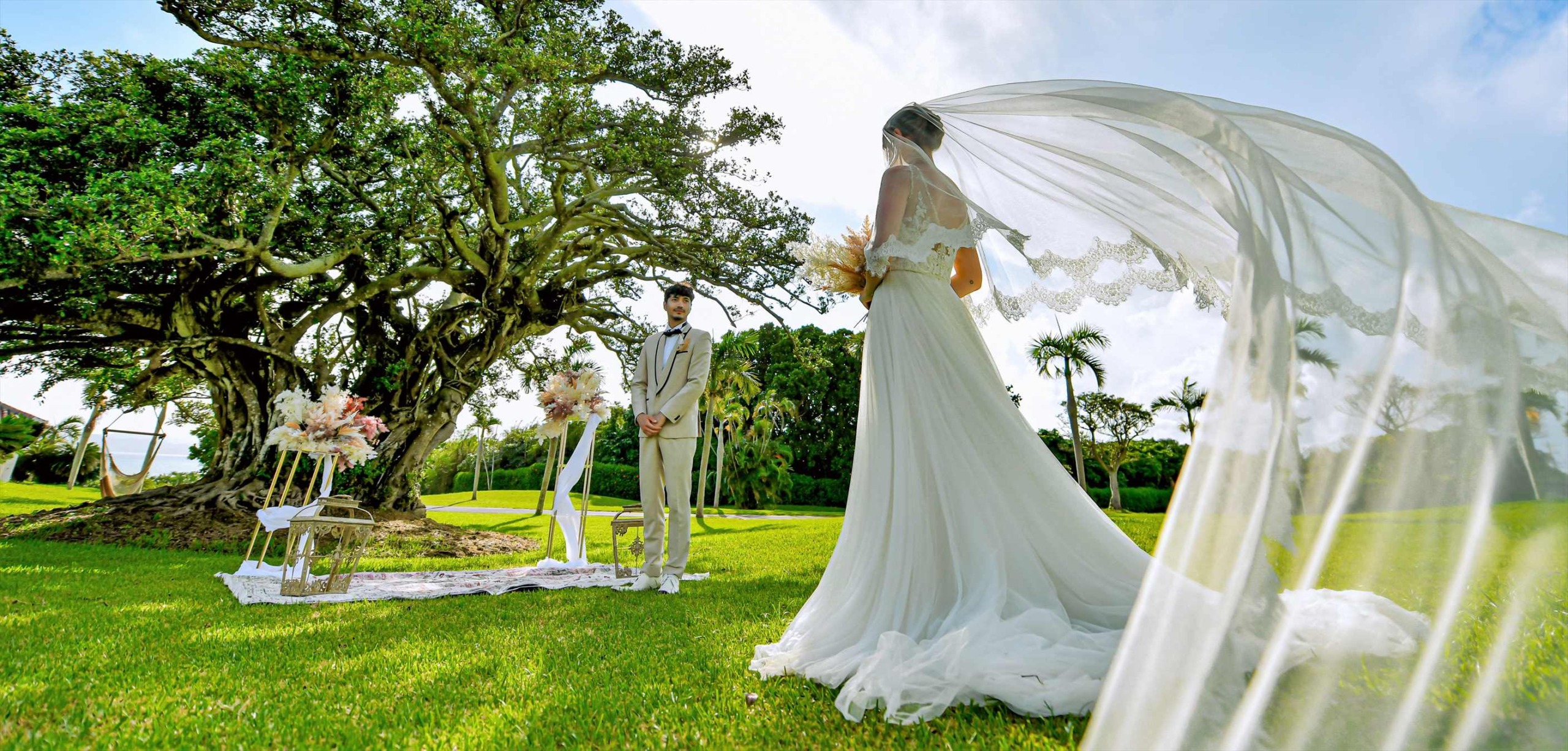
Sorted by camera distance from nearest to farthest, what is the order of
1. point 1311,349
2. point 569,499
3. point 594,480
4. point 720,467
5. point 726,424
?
point 1311,349, point 569,499, point 720,467, point 726,424, point 594,480

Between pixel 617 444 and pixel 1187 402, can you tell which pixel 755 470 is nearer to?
pixel 617 444

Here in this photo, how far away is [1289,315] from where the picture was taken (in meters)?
1.68

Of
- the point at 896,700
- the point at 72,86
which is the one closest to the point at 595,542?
the point at 72,86

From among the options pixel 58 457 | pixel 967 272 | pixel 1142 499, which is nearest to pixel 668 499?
pixel 967 272

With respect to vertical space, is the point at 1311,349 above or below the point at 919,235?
below

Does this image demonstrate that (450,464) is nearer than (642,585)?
No

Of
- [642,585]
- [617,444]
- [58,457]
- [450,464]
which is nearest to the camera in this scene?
[642,585]

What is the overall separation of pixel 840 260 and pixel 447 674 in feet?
9.31

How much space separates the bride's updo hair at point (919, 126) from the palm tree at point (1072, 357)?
1318 mm

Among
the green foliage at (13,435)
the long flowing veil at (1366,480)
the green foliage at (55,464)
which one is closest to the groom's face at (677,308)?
the long flowing veil at (1366,480)

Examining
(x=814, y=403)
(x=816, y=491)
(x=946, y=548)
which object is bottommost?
(x=816, y=491)

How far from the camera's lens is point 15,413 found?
33750 millimetres

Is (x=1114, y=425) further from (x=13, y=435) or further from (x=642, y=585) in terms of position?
(x=13, y=435)

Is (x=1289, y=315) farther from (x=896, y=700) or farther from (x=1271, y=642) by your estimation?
→ (x=896, y=700)
